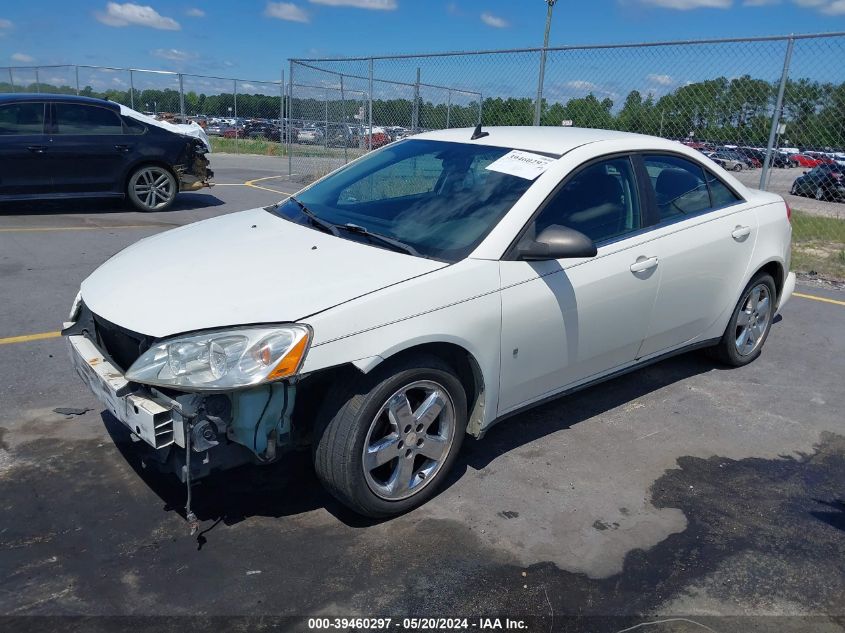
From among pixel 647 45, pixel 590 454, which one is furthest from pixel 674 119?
pixel 590 454

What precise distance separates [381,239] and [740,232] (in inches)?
103

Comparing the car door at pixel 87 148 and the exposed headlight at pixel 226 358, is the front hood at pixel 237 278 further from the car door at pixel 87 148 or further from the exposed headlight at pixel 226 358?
the car door at pixel 87 148

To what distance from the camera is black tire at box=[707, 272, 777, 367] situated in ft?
16.6

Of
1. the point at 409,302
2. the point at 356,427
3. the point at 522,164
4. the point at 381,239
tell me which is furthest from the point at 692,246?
the point at 356,427

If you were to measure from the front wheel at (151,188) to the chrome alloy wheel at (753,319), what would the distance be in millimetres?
8558

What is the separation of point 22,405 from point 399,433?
8.07 ft

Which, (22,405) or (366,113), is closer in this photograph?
(22,405)

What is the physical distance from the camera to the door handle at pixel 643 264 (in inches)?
158

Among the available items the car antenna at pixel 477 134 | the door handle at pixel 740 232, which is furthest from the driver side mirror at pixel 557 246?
the door handle at pixel 740 232

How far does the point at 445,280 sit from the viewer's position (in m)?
3.25

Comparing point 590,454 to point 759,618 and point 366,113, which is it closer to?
point 759,618

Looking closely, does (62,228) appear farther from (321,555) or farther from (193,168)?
(321,555)

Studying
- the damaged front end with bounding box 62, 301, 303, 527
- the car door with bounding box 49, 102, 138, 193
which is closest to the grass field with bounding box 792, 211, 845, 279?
the damaged front end with bounding box 62, 301, 303, 527

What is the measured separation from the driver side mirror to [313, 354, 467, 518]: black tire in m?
0.74
